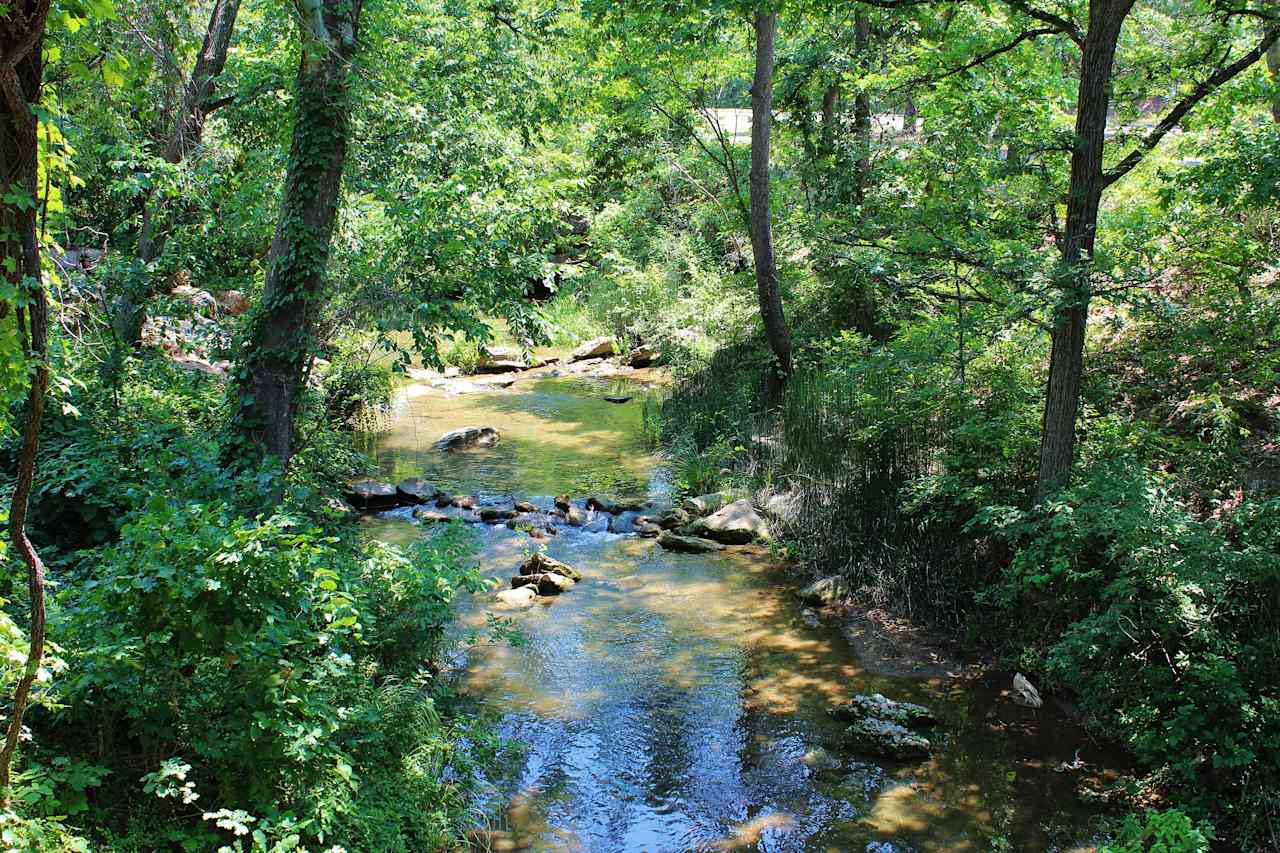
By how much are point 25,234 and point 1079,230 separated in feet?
17.4

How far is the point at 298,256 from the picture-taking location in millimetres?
5871

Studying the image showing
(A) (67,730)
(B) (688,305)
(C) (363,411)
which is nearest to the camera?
(A) (67,730)

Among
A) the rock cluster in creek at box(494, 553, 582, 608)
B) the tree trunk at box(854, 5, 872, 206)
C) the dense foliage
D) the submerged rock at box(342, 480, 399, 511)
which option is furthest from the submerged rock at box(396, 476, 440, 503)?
the tree trunk at box(854, 5, 872, 206)

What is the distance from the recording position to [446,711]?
4.77 m

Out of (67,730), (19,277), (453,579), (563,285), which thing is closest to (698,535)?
(563,285)

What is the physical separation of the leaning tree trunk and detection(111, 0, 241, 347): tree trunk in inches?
239

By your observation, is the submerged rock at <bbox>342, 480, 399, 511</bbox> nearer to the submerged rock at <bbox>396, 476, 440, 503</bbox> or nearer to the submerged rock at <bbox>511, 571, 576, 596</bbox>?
the submerged rock at <bbox>396, 476, 440, 503</bbox>

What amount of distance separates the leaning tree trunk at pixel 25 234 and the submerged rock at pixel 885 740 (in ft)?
12.9

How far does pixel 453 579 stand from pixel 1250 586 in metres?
4.09

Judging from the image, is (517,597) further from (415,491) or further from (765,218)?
(765,218)

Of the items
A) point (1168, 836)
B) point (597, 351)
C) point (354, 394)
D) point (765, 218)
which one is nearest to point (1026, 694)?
point (1168, 836)

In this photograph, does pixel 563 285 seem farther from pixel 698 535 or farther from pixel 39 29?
pixel 39 29

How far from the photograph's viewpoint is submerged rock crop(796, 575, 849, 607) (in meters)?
6.85

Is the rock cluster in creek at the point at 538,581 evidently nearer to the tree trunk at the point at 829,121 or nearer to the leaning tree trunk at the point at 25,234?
the leaning tree trunk at the point at 25,234
